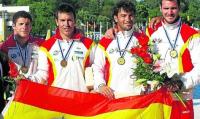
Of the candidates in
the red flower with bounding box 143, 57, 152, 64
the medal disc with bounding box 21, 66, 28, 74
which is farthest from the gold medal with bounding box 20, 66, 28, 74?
the red flower with bounding box 143, 57, 152, 64

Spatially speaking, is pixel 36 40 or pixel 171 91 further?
pixel 36 40

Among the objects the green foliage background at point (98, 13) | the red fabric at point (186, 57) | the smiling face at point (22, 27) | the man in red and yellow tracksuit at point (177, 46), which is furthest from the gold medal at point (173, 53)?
the green foliage background at point (98, 13)

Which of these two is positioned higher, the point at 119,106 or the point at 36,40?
the point at 36,40

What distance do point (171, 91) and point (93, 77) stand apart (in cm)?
111

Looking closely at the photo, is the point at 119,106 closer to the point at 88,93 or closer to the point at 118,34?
the point at 88,93

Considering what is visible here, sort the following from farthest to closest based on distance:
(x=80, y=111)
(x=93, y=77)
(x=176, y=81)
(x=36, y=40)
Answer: (x=36, y=40) < (x=93, y=77) < (x=80, y=111) < (x=176, y=81)

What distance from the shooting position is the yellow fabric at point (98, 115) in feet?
16.2

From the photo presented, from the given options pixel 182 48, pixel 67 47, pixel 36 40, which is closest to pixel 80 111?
pixel 67 47

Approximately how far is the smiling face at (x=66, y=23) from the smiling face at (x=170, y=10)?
1.12 meters

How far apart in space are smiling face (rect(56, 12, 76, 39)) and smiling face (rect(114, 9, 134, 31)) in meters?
0.55

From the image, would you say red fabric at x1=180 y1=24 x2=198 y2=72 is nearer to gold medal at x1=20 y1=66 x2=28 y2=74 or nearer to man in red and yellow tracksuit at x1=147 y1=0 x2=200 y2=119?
man in red and yellow tracksuit at x1=147 y1=0 x2=200 y2=119

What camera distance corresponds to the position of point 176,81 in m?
4.81

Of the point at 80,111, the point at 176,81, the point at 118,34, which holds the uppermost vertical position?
the point at 118,34

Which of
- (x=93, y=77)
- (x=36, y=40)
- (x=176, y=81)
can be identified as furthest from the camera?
(x=36, y=40)
